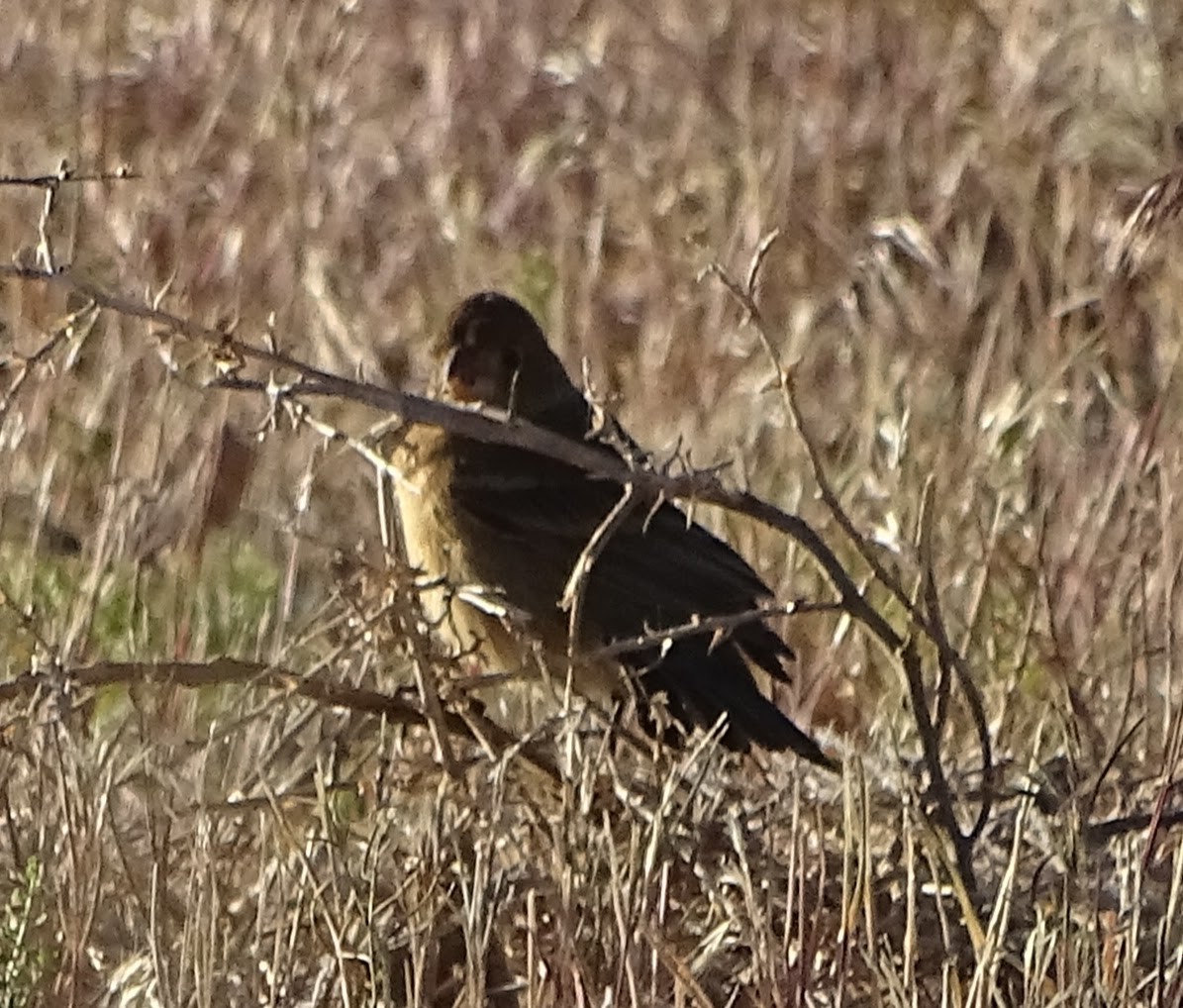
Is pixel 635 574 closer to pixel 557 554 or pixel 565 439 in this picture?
pixel 557 554

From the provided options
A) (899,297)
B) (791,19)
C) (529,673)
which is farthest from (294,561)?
(791,19)

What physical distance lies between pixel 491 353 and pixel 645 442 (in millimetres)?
1278

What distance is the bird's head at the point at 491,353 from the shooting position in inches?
212

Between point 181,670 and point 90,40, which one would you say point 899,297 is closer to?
point 90,40

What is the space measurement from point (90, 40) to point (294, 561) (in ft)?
12.1

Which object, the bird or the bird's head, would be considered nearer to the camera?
the bird

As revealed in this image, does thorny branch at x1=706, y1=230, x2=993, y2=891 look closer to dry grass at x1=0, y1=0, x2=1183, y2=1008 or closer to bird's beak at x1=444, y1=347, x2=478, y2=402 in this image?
dry grass at x1=0, y1=0, x2=1183, y2=1008

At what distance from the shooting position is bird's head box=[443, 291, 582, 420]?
5383mm

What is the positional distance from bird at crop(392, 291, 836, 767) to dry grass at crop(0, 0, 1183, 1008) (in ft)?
0.49

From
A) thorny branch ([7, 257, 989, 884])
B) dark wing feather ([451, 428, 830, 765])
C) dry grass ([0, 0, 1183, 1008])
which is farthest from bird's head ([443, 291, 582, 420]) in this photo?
thorny branch ([7, 257, 989, 884])

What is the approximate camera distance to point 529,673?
4.19 m

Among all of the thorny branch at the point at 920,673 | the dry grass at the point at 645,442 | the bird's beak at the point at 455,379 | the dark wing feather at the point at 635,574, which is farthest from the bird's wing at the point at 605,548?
the thorny branch at the point at 920,673

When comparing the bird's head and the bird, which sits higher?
the bird's head

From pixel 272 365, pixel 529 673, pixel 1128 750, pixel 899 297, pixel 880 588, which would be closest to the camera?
pixel 272 365
